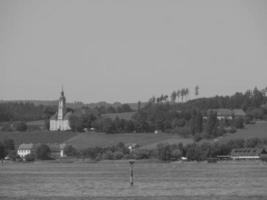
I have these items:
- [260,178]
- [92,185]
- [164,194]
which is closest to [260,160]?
[260,178]

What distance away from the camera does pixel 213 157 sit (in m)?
199

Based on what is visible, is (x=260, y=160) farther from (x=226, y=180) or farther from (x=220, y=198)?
(x=220, y=198)

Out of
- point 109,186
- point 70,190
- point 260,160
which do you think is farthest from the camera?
point 260,160

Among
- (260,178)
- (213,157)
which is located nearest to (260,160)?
(213,157)

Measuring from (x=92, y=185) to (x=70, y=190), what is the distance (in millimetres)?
8623

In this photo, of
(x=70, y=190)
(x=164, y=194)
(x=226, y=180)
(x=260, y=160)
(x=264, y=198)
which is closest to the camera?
(x=264, y=198)

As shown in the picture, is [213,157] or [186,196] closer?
[186,196]

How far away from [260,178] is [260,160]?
8344cm

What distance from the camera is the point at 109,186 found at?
316 feet

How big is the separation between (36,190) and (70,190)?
2.83 m

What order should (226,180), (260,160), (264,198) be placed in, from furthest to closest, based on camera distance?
(260,160)
(226,180)
(264,198)

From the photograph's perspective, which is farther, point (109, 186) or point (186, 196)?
point (109, 186)

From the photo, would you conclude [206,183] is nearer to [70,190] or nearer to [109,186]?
[109,186]

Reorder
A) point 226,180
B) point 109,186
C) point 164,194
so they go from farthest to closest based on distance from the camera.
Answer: point 226,180 → point 109,186 → point 164,194
